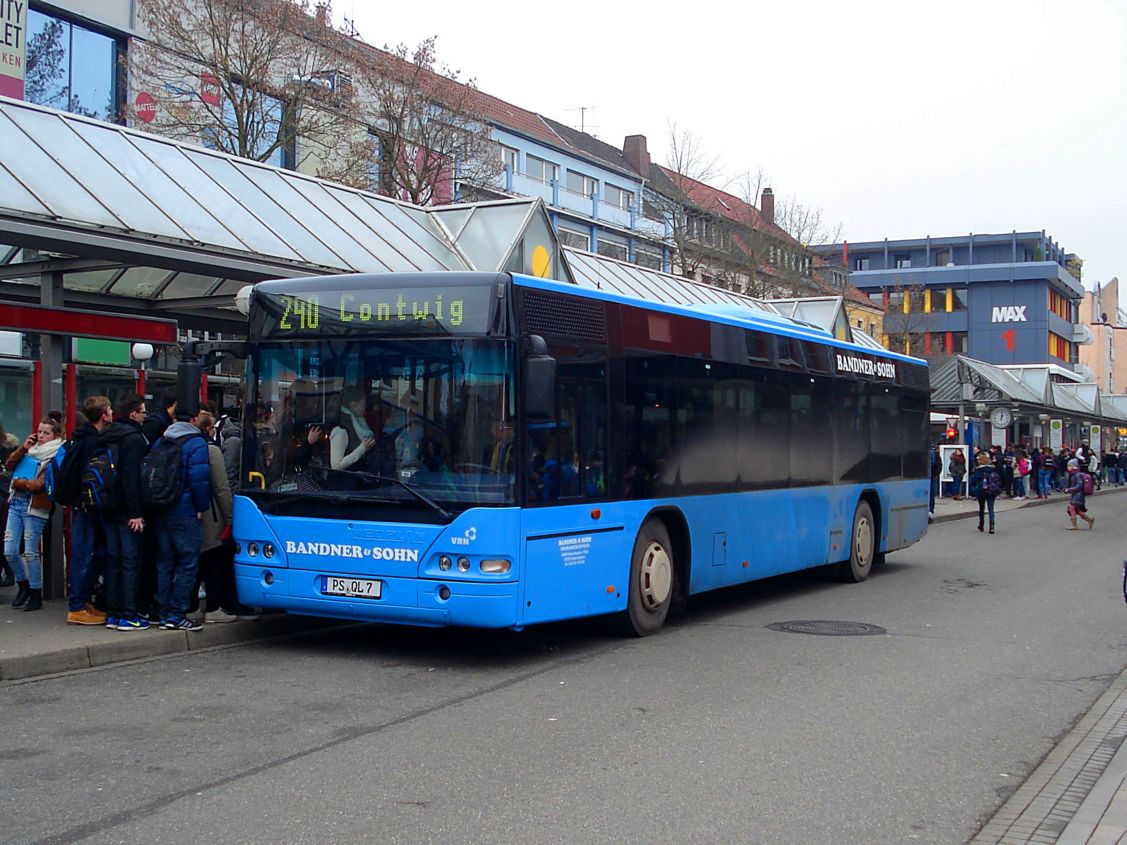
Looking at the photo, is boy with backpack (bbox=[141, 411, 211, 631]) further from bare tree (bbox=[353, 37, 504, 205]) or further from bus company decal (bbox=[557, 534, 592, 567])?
bare tree (bbox=[353, 37, 504, 205])

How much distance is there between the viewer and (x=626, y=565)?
34.4 feet

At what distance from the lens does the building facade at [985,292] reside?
3735 inches

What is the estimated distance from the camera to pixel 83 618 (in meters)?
10.3

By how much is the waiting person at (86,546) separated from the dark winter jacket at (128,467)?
0.16 metres

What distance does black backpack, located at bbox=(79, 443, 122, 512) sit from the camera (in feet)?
32.7

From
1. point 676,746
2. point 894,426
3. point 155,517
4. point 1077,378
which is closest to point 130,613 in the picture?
point 155,517

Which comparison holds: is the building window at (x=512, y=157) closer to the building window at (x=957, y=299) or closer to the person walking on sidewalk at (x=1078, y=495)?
the person walking on sidewalk at (x=1078, y=495)

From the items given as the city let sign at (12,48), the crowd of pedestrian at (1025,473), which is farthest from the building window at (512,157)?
the city let sign at (12,48)

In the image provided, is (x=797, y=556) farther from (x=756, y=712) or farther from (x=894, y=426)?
(x=756, y=712)

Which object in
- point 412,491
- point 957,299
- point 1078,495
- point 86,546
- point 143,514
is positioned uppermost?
point 957,299

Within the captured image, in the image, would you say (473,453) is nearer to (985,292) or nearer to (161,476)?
(161,476)

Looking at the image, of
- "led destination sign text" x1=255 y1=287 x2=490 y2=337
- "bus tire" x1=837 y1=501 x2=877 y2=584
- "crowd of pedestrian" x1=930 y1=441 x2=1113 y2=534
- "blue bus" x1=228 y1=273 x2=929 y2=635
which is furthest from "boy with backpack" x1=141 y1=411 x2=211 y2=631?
"crowd of pedestrian" x1=930 y1=441 x2=1113 y2=534

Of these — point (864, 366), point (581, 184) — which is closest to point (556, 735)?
point (864, 366)

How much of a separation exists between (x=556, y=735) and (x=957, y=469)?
35827mm
